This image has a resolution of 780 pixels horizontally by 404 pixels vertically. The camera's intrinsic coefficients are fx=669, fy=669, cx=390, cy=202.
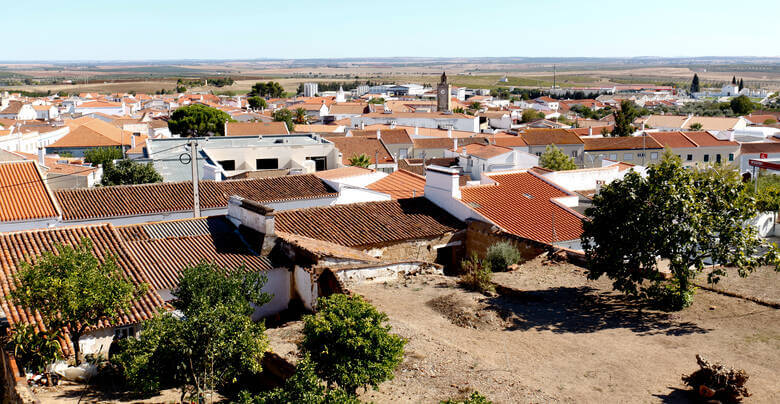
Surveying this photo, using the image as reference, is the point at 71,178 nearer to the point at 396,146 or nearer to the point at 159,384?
the point at 159,384

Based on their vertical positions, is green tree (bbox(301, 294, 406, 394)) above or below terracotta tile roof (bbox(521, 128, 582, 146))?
above

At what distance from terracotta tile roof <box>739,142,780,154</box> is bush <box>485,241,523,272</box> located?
52.5m

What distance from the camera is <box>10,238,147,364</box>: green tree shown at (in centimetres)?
1076

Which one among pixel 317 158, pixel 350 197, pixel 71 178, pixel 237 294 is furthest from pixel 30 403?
pixel 317 158

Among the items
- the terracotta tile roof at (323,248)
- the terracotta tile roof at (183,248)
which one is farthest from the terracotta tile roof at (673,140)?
the terracotta tile roof at (183,248)

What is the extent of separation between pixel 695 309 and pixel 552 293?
119 inches

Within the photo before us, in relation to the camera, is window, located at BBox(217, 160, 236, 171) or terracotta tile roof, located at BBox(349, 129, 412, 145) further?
terracotta tile roof, located at BBox(349, 129, 412, 145)

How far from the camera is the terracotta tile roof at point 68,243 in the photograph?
1373 centimetres

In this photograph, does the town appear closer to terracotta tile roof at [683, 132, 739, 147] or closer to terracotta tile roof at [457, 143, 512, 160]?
terracotta tile roof at [457, 143, 512, 160]

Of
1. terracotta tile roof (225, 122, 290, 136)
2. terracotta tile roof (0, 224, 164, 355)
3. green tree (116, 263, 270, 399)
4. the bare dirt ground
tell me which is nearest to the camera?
green tree (116, 263, 270, 399)

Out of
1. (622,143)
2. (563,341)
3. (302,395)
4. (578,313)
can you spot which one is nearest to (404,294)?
(578,313)

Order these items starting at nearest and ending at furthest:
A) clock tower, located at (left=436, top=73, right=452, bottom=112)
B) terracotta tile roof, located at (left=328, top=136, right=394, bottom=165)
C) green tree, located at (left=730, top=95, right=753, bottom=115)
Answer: terracotta tile roof, located at (left=328, top=136, right=394, bottom=165)
clock tower, located at (left=436, top=73, right=452, bottom=112)
green tree, located at (left=730, top=95, right=753, bottom=115)

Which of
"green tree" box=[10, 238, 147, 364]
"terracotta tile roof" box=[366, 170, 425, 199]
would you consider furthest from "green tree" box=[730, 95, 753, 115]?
"green tree" box=[10, 238, 147, 364]

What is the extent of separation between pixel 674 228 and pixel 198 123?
59.3 metres
